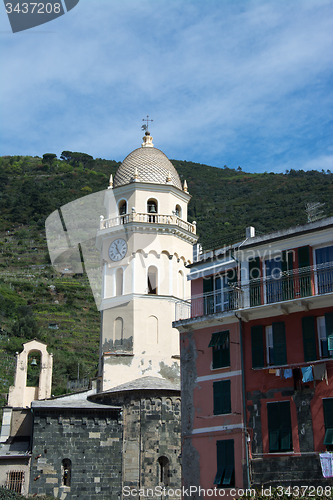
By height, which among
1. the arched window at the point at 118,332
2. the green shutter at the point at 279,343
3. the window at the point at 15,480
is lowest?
the window at the point at 15,480

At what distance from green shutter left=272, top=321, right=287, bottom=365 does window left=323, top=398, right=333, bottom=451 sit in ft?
7.19

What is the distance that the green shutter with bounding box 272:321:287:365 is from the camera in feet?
76.4

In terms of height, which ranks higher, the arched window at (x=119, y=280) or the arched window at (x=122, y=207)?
the arched window at (x=122, y=207)

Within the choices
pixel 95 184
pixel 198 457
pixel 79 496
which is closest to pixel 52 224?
pixel 95 184

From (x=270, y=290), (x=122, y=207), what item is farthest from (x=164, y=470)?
(x=122, y=207)

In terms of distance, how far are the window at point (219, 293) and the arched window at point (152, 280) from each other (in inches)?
512

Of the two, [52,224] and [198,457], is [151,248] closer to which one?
[198,457]

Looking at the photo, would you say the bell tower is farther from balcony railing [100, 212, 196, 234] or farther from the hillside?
the hillside

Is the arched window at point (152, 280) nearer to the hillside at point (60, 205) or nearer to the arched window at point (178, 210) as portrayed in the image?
the arched window at point (178, 210)

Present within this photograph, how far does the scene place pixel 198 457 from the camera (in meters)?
24.9

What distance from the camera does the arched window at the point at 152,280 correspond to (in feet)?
133

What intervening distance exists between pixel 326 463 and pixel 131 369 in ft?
60.8

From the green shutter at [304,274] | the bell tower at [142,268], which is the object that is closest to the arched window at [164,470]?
the bell tower at [142,268]

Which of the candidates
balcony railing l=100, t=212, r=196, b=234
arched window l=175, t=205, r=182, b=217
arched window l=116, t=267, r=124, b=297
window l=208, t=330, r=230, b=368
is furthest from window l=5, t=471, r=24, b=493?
arched window l=175, t=205, r=182, b=217
